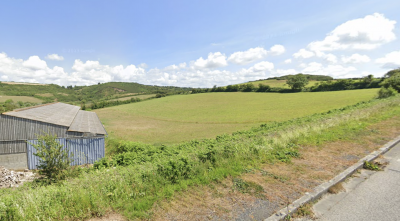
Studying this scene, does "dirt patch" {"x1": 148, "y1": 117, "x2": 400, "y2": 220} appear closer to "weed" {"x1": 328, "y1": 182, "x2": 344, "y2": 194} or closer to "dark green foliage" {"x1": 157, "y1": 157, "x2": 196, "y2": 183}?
"weed" {"x1": 328, "y1": 182, "x2": 344, "y2": 194}

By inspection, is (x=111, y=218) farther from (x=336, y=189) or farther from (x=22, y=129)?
(x=22, y=129)

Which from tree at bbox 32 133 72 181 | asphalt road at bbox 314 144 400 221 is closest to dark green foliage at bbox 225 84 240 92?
tree at bbox 32 133 72 181

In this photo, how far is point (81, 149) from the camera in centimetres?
2030

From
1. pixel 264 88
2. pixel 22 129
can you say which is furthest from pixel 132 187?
pixel 264 88

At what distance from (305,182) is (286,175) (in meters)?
0.56

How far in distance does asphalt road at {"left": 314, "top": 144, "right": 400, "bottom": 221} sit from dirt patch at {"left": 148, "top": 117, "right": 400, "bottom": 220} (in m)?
0.49

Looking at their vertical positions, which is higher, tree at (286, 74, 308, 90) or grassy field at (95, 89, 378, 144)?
tree at (286, 74, 308, 90)

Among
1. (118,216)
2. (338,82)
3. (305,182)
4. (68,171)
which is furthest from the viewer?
(338,82)

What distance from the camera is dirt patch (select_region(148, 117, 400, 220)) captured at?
4.02m

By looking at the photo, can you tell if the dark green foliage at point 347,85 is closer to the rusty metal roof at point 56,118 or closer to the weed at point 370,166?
the rusty metal roof at point 56,118

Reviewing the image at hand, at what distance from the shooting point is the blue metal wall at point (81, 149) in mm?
19673

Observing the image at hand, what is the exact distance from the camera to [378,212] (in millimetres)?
3990

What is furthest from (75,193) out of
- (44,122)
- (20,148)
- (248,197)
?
(20,148)

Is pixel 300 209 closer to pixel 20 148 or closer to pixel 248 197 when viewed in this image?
pixel 248 197
